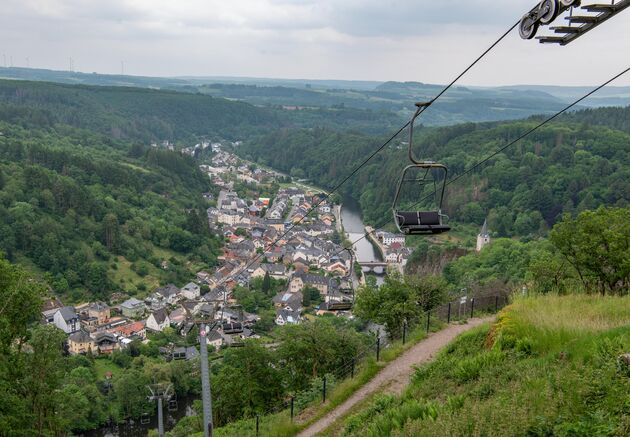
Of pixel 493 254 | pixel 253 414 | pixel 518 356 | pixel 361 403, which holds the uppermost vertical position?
pixel 518 356

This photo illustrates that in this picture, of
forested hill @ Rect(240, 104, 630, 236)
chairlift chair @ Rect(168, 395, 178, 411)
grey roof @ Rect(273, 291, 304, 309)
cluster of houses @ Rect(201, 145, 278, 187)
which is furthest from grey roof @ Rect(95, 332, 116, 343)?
cluster of houses @ Rect(201, 145, 278, 187)

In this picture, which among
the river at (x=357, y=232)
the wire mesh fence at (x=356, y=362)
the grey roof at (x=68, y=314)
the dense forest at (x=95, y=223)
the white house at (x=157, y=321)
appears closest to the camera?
the wire mesh fence at (x=356, y=362)

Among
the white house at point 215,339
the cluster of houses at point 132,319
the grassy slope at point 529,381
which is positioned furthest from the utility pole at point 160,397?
the white house at point 215,339

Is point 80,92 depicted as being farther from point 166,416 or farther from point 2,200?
point 166,416

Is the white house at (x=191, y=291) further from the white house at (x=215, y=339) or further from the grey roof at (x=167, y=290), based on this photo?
the white house at (x=215, y=339)

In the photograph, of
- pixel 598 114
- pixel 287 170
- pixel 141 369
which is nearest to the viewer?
pixel 141 369

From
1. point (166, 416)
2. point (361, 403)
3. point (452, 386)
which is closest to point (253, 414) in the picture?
point (361, 403)

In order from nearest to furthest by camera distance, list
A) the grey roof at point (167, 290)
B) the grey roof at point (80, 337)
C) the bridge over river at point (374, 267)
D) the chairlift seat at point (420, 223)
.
Answer: the chairlift seat at point (420, 223)
the grey roof at point (80, 337)
the grey roof at point (167, 290)
the bridge over river at point (374, 267)
